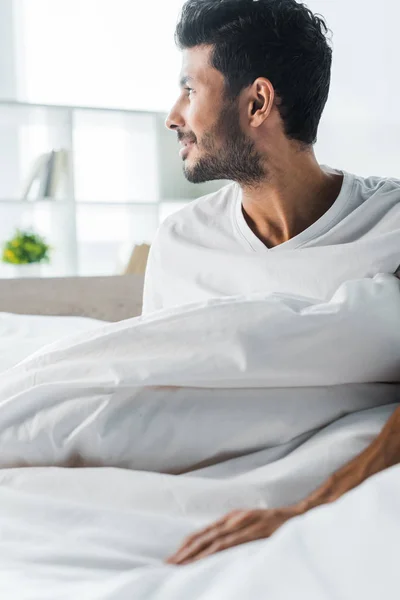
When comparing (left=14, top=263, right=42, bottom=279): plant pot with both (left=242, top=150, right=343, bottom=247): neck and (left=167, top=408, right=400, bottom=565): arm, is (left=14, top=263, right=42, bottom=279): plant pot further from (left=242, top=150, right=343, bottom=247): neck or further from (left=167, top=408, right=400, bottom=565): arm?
(left=167, top=408, right=400, bottom=565): arm

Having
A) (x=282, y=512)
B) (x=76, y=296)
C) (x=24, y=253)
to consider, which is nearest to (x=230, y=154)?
(x=282, y=512)

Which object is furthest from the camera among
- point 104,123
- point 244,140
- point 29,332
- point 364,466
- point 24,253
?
point 104,123

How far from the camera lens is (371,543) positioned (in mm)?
413

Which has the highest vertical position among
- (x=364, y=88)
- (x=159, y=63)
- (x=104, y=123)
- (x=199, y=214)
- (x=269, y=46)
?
(x=159, y=63)

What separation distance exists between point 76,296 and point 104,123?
140 centimetres

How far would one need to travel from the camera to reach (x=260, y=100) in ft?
4.37

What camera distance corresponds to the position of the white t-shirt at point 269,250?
1.12 meters

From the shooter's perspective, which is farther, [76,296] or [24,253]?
[24,253]

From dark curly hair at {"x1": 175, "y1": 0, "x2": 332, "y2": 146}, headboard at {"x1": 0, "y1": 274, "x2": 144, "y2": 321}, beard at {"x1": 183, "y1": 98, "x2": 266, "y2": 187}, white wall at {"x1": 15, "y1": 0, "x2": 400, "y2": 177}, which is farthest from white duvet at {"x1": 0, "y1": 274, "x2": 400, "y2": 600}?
white wall at {"x1": 15, "y1": 0, "x2": 400, "y2": 177}

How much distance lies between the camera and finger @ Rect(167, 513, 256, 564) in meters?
0.58

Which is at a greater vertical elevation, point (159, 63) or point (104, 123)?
point (159, 63)

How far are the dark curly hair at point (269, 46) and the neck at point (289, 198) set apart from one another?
8 cm

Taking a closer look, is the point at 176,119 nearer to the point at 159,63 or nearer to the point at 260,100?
the point at 260,100

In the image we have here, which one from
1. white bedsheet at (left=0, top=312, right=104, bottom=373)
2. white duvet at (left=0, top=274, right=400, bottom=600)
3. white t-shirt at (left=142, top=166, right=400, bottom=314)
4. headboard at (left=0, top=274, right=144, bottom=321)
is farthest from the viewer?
headboard at (left=0, top=274, right=144, bottom=321)
